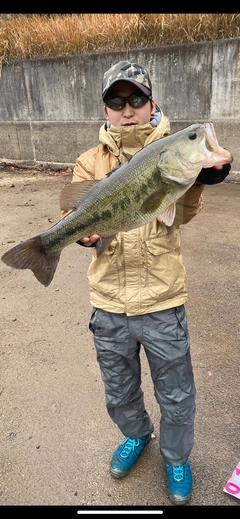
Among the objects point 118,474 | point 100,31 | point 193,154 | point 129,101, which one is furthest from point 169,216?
point 100,31

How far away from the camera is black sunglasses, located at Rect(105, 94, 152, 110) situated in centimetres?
209

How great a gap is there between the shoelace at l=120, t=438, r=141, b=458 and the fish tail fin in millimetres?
1137

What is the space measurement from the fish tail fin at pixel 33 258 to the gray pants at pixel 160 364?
0.36 metres

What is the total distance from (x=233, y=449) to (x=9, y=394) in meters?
1.64

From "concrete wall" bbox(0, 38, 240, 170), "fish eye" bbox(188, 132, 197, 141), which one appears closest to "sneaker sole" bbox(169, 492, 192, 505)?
"fish eye" bbox(188, 132, 197, 141)

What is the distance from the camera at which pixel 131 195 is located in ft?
6.23

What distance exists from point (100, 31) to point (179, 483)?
355 inches

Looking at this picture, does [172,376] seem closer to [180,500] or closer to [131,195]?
[180,500]

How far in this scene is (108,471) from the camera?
8.17ft

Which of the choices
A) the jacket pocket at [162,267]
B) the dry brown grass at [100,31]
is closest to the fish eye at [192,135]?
the jacket pocket at [162,267]

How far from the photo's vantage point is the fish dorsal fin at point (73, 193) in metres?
2.06

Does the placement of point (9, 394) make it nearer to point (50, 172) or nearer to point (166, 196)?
point (166, 196)

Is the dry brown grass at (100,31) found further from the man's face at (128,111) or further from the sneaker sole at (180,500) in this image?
the sneaker sole at (180,500)

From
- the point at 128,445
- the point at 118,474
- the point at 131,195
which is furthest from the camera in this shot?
the point at 128,445
